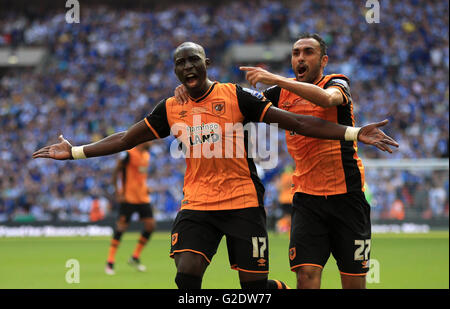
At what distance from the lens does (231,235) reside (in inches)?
219

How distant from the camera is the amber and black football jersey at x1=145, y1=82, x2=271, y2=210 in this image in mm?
5578

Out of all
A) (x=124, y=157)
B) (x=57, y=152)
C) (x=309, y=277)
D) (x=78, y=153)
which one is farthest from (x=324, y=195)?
(x=124, y=157)

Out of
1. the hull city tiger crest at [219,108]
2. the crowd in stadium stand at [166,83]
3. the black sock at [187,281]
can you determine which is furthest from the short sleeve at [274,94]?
the crowd in stadium stand at [166,83]

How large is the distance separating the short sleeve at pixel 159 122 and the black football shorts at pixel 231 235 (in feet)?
2.63

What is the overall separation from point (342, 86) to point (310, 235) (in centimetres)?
139

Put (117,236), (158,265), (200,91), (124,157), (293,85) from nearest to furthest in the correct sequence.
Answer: (293,85) → (200,91) → (117,236) → (124,157) → (158,265)

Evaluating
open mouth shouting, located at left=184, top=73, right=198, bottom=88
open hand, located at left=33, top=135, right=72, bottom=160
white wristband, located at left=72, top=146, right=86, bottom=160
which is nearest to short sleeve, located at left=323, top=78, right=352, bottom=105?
open mouth shouting, located at left=184, top=73, right=198, bottom=88

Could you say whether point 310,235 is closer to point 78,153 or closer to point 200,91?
point 200,91

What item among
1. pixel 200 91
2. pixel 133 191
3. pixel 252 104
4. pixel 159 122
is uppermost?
pixel 200 91

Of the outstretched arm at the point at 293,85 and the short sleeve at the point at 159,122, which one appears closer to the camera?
the outstretched arm at the point at 293,85

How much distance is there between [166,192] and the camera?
23000 millimetres

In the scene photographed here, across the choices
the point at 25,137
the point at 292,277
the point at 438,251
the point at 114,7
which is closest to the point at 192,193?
the point at 292,277

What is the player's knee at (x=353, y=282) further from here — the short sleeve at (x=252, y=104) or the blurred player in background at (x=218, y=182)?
the short sleeve at (x=252, y=104)

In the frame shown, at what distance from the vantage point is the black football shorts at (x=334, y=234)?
19.0 feet
